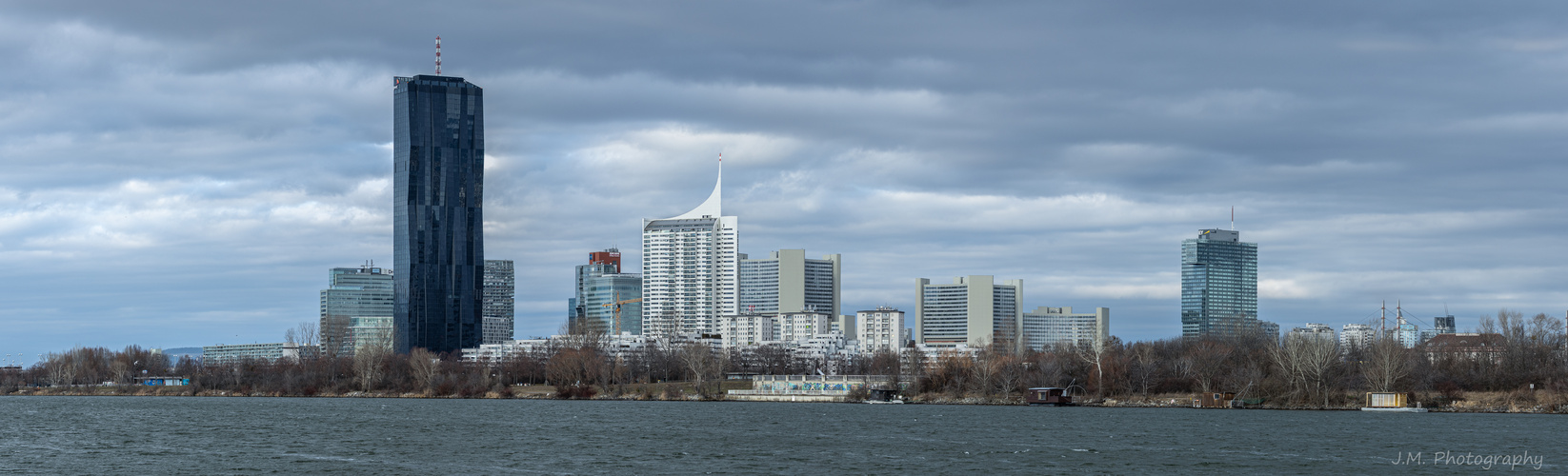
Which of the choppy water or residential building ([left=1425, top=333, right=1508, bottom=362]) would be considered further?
residential building ([left=1425, top=333, right=1508, bottom=362])

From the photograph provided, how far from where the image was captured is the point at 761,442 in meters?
96.4

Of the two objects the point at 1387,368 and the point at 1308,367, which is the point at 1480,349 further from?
the point at 1308,367

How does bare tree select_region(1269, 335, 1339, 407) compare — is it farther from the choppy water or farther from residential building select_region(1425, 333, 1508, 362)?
residential building select_region(1425, 333, 1508, 362)

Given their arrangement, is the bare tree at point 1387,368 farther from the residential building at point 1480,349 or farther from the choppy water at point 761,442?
the choppy water at point 761,442

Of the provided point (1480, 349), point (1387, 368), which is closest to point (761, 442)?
point (1387, 368)

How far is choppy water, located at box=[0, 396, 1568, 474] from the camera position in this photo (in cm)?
7781

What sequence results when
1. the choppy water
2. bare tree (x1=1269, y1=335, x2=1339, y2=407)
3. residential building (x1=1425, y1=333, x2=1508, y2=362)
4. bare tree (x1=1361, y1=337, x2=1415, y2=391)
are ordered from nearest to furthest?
the choppy water
bare tree (x1=1361, y1=337, x2=1415, y2=391)
bare tree (x1=1269, y1=335, x2=1339, y2=407)
residential building (x1=1425, y1=333, x2=1508, y2=362)

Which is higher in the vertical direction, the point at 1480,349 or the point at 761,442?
the point at 1480,349

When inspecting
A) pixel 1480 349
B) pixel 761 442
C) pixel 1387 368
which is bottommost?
pixel 761 442

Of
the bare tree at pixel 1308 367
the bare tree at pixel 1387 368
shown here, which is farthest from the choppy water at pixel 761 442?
the bare tree at pixel 1387 368

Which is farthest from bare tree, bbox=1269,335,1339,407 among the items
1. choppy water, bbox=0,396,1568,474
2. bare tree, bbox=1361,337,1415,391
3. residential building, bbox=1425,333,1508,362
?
residential building, bbox=1425,333,1508,362

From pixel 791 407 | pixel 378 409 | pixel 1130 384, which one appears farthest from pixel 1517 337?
pixel 378 409

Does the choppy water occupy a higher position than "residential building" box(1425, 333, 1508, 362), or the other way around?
"residential building" box(1425, 333, 1508, 362)

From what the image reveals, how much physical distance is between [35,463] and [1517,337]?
17039 centimetres
